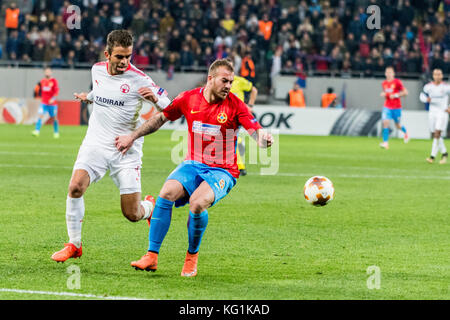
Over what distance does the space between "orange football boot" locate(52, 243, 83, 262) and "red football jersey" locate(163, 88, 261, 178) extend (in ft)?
4.31

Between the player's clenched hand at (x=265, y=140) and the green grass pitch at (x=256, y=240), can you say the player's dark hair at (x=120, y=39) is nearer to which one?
the player's clenched hand at (x=265, y=140)

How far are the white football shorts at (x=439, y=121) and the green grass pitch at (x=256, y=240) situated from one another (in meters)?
3.61

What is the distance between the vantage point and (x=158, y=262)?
7.73 metres

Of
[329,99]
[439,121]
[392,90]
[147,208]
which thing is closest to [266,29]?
[329,99]

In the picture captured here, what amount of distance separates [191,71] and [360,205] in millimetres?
20762

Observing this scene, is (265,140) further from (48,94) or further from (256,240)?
(48,94)

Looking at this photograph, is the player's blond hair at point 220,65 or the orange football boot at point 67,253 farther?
the orange football boot at point 67,253

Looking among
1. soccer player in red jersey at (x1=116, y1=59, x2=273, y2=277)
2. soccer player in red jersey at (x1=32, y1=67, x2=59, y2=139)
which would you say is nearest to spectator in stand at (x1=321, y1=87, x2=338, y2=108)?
soccer player in red jersey at (x1=32, y1=67, x2=59, y2=139)

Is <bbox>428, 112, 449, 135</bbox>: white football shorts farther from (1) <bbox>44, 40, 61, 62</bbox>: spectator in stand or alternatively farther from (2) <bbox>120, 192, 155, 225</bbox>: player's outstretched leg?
(1) <bbox>44, 40, 61, 62</bbox>: spectator in stand

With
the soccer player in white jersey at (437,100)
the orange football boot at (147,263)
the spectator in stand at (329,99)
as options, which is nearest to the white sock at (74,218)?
the orange football boot at (147,263)

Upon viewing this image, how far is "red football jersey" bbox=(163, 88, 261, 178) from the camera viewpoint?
738 centimetres

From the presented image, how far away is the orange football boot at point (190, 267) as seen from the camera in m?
7.07
